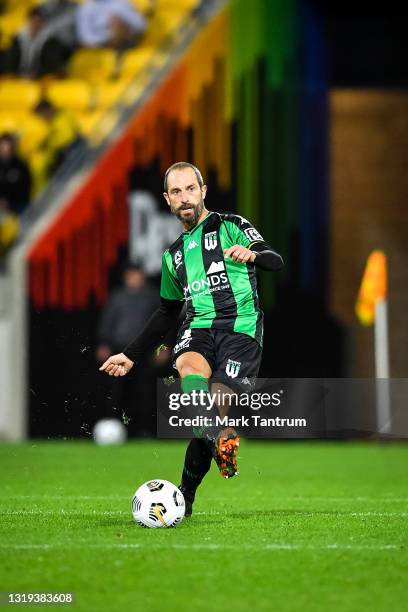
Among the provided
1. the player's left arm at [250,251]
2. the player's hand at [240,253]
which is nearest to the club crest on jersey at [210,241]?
the player's left arm at [250,251]

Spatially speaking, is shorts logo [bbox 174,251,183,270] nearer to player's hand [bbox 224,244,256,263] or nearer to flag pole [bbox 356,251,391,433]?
player's hand [bbox 224,244,256,263]

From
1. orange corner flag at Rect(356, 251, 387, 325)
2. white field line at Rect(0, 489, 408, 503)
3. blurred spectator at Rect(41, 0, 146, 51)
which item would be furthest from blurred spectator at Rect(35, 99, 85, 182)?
white field line at Rect(0, 489, 408, 503)

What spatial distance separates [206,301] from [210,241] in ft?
1.05

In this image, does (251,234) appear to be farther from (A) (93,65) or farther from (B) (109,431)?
(A) (93,65)

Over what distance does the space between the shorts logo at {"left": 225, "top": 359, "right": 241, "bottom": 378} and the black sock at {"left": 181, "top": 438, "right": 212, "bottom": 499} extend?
37 centimetres

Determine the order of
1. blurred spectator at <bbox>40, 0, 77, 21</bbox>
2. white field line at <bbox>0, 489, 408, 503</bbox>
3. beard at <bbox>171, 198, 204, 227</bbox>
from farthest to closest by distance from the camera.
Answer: blurred spectator at <bbox>40, 0, 77, 21</bbox> → white field line at <bbox>0, 489, 408, 503</bbox> → beard at <bbox>171, 198, 204, 227</bbox>

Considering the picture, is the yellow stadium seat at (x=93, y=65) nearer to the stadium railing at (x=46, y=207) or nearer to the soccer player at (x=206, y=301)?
the stadium railing at (x=46, y=207)

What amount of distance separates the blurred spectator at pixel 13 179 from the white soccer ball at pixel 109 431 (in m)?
3.06

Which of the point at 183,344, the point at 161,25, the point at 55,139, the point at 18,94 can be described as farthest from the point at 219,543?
the point at 161,25

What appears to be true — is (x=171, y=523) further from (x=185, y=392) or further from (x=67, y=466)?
(x=67, y=466)

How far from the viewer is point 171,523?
632cm

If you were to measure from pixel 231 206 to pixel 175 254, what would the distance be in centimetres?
794

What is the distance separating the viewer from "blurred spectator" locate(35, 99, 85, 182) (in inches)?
628

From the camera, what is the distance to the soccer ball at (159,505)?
6250 millimetres
